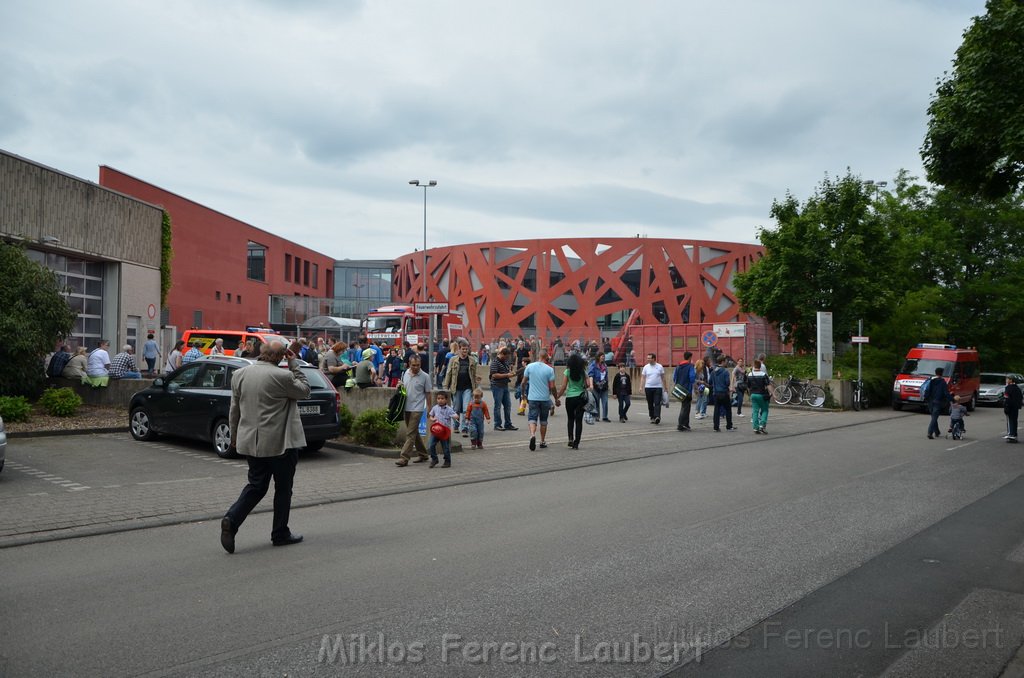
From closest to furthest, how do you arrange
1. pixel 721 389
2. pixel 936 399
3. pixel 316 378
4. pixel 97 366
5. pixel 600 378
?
pixel 316 378 < pixel 936 399 < pixel 97 366 < pixel 721 389 < pixel 600 378

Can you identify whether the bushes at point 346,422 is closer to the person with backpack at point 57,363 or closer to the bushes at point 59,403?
the bushes at point 59,403

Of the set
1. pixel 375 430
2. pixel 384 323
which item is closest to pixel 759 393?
pixel 375 430

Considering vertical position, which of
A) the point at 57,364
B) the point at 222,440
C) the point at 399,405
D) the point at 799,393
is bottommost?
the point at 222,440

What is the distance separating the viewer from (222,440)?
37.4ft

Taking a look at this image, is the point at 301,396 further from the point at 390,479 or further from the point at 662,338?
the point at 662,338

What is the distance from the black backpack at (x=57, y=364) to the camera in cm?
1795

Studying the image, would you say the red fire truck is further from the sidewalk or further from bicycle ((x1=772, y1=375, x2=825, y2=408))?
the sidewalk

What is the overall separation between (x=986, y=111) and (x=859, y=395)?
15455 millimetres

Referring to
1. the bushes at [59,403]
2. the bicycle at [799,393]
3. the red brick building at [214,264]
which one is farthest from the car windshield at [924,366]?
the red brick building at [214,264]

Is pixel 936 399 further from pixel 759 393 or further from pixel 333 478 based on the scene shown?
pixel 333 478

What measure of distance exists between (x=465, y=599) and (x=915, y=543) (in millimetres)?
3991

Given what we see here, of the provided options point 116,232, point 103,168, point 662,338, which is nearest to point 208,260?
point 103,168

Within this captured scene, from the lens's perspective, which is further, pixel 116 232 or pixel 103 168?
pixel 103 168

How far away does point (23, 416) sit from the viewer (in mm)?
13984
